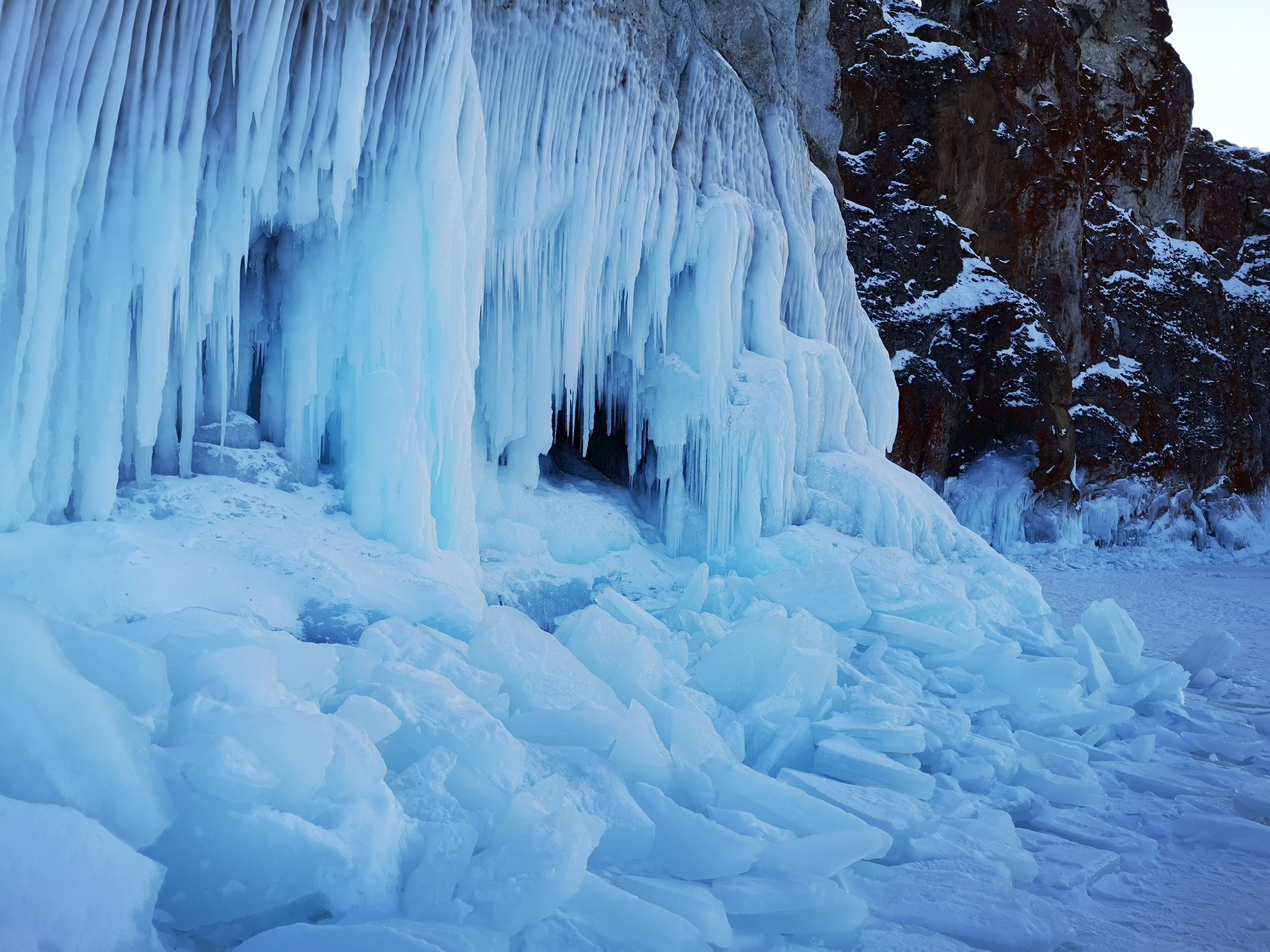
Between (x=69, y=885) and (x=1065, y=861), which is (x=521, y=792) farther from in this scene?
(x=1065, y=861)

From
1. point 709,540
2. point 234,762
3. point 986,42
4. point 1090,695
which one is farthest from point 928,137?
point 234,762

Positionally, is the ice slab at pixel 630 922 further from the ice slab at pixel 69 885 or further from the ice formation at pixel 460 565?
the ice slab at pixel 69 885

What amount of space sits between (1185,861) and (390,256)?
5.03 metres

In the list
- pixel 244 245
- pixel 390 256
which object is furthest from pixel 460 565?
pixel 244 245

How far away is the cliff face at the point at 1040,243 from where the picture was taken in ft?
65.3

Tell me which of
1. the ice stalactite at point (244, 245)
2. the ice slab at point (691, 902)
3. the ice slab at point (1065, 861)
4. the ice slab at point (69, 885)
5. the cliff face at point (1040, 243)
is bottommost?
the ice slab at point (1065, 861)

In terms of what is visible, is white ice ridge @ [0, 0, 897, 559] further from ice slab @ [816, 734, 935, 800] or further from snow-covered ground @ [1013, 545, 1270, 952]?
snow-covered ground @ [1013, 545, 1270, 952]

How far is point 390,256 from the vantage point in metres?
5.30

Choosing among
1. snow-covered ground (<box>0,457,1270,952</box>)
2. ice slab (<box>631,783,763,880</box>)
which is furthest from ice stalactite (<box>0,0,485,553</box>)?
ice slab (<box>631,783,763,880</box>)

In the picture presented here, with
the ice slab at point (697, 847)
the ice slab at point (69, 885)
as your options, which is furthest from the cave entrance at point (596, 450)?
the ice slab at point (69, 885)

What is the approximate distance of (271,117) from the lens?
4684 millimetres

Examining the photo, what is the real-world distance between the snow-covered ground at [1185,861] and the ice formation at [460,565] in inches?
6.8

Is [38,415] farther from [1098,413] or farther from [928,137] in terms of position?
[1098,413]

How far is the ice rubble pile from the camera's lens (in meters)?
2.17
